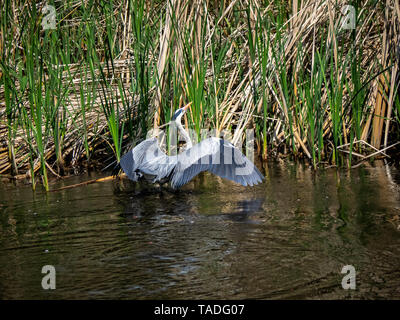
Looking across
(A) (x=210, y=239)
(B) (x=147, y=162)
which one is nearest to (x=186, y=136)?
(B) (x=147, y=162)

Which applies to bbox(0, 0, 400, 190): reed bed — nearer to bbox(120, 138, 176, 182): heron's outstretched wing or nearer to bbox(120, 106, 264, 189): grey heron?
bbox(120, 138, 176, 182): heron's outstretched wing

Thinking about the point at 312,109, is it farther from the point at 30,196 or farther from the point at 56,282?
the point at 56,282

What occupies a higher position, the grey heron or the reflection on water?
the grey heron

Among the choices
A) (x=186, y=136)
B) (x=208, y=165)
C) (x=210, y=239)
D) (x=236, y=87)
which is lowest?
(x=210, y=239)

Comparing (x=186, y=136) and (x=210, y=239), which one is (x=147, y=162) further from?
(x=210, y=239)

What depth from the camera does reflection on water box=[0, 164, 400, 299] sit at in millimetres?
2764

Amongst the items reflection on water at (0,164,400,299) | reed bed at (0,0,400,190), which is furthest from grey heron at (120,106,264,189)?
reed bed at (0,0,400,190)

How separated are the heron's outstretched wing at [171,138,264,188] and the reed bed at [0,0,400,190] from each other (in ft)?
1.76

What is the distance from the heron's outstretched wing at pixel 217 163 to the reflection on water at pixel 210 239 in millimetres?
152

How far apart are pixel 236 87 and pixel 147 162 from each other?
5.63ft

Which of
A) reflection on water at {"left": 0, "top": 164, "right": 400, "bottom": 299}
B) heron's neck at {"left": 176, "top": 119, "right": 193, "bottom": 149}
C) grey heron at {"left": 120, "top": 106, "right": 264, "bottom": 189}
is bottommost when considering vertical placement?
reflection on water at {"left": 0, "top": 164, "right": 400, "bottom": 299}

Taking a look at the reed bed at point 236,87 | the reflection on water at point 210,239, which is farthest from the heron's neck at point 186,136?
the reflection on water at point 210,239

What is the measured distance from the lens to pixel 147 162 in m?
4.89

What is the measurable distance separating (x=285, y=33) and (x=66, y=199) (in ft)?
8.45
